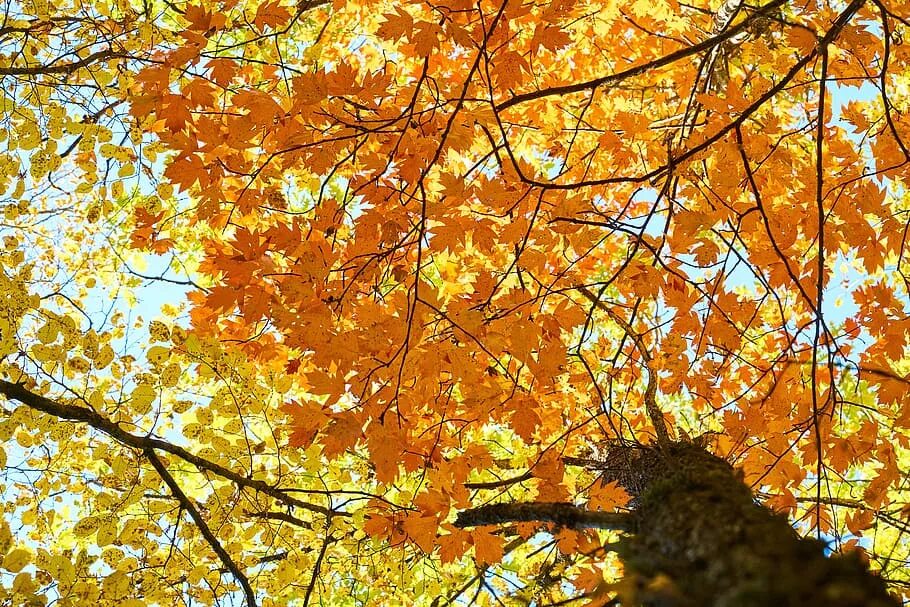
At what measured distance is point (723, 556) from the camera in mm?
881

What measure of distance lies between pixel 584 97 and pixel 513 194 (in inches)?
108

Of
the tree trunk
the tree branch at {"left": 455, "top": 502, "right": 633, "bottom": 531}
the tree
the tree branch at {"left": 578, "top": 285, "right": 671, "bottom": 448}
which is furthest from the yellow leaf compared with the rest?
the tree branch at {"left": 578, "top": 285, "right": 671, "bottom": 448}

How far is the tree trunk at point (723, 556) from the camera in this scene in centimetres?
72

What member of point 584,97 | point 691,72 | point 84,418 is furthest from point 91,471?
point 691,72

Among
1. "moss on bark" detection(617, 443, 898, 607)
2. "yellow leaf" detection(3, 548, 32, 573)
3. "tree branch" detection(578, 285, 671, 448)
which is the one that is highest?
"tree branch" detection(578, 285, 671, 448)

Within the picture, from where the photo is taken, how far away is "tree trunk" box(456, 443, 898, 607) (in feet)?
2.36

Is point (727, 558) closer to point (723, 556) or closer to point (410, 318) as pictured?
point (723, 556)

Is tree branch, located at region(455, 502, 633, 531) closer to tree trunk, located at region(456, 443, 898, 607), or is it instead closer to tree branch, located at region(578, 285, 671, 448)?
tree trunk, located at region(456, 443, 898, 607)

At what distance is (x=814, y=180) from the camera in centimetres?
339

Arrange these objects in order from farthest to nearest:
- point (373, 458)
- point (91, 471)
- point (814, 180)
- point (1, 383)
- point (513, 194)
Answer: point (91, 471) → point (814, 180) → point (513, 194) → point (1, 383) → point (373, 458)

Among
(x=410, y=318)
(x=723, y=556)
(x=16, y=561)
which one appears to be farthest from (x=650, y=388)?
(x=16, y=561)

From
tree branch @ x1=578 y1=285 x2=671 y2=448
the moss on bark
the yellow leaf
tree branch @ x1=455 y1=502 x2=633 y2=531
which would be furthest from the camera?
tree branch @ x1=578 y1=285 x2=671 y2=448

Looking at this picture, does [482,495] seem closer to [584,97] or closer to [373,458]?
[373,458]

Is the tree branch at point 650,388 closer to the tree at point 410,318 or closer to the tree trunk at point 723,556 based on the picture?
the tree at point 410,318
